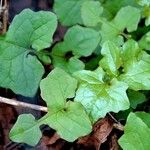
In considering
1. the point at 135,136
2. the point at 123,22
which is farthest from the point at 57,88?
the point at 123,22

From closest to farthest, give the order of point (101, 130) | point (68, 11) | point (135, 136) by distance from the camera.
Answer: point (135, 136) → point (101, 130) → point (68, 11)

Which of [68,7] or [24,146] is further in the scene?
[68,7]

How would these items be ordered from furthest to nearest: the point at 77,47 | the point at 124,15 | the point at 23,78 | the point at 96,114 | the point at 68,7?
the point at 68,7
the point at 124,15
the point at 77,47
the point at 23,78
the point at 96,114

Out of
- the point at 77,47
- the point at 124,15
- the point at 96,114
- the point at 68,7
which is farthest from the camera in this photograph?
the point at 68,7

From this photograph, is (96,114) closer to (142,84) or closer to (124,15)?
(142,84)

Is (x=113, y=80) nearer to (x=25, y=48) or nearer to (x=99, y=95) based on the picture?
(x=99, y=95)

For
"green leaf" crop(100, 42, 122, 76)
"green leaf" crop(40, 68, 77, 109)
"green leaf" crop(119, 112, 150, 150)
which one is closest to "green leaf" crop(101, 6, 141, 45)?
"green leaf" crop(100, 42, 122, 76)

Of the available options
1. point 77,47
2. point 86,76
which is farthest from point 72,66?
point 86,76
